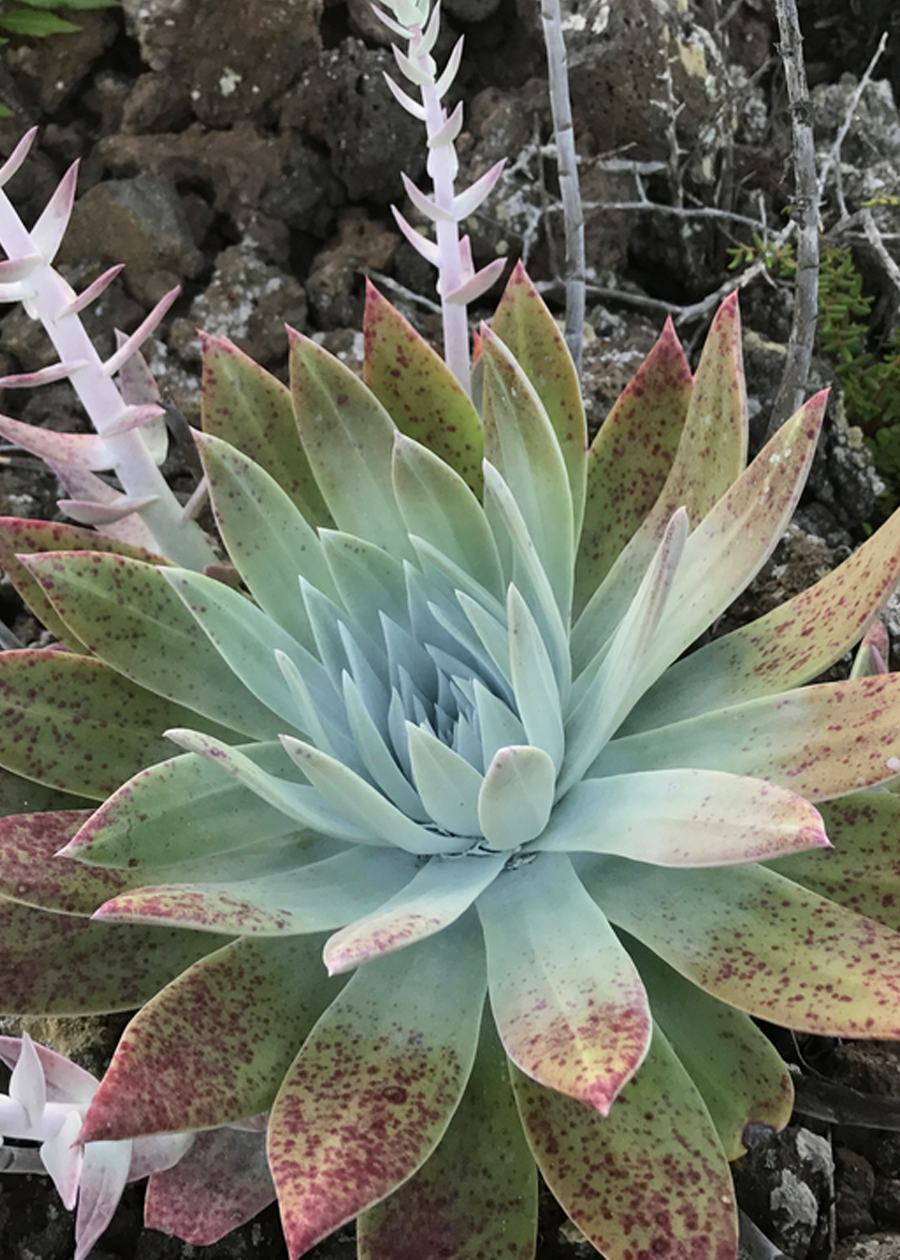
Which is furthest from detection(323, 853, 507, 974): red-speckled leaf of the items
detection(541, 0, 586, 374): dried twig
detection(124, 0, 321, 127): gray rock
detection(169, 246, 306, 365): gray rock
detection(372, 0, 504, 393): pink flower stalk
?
detection(124, 0, 321, 127): gray rock

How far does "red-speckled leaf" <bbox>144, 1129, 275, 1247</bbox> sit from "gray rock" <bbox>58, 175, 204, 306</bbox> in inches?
42.7

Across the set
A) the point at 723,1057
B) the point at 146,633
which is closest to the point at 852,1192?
the point at 723,1057

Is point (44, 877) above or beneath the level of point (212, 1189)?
above

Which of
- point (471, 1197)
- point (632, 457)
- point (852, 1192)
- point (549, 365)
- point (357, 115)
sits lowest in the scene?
point (852, 1192)

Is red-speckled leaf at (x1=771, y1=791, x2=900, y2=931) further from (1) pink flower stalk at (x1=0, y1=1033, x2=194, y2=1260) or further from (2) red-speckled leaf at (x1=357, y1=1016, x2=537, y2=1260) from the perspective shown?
(1) pink flower stalk at (x1=0, y1=1033, x2=194, y2=1260)

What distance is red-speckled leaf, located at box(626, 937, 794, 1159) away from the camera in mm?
684

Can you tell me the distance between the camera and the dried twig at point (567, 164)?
2.97 feet

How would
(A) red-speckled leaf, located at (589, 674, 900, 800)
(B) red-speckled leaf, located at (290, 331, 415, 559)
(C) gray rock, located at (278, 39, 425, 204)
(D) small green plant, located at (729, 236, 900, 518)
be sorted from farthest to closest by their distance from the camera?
(C) gray rock, located at (278, 39, 425, 204) < (D) small green plant, located at (729, 236, 900, 518) < (B) red-speckled leaf, located at (290, 331, 415, 559) < (A) red-speckled leaf, located at (589, 674, 900, 800)

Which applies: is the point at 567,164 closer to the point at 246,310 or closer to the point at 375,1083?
the point at 246,310

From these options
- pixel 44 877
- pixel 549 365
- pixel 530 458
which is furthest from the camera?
pixel 549 365

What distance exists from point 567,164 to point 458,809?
2.06 feet

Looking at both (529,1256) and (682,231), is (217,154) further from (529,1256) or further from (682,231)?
(529,1256)

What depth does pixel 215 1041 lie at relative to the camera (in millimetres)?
647

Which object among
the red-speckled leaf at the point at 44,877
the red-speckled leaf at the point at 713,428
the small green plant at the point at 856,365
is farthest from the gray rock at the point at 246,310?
the red-speckled leaf at the point at 44,877
